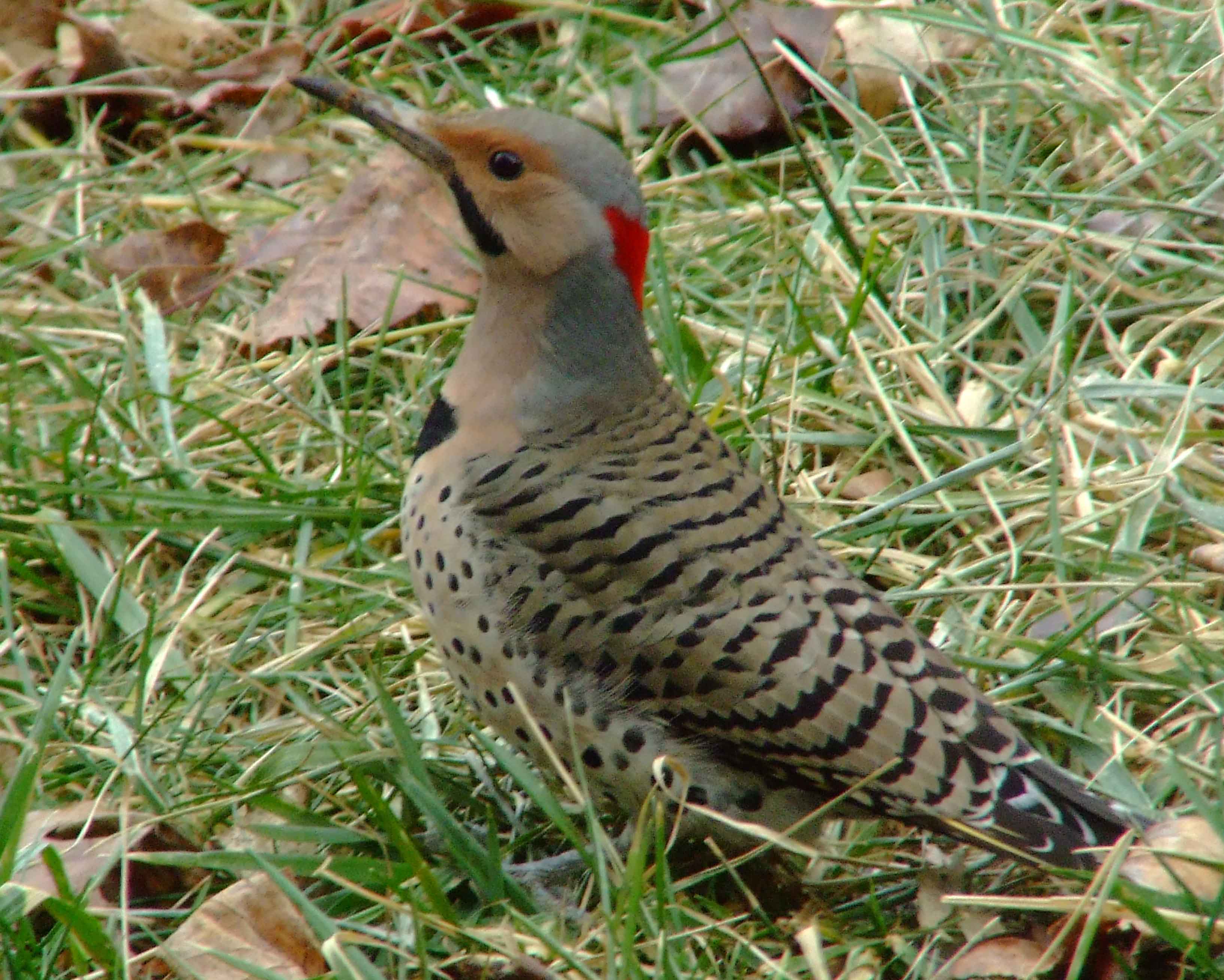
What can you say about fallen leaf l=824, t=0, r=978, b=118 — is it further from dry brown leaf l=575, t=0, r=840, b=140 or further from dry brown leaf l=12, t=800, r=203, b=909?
dry brown leaf l=12, t=800, r=203, b=909

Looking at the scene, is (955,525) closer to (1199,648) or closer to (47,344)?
(1199,648)

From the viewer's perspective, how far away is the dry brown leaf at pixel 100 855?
2.58m

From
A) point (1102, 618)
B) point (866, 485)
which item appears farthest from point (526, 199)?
point (1102, 618)

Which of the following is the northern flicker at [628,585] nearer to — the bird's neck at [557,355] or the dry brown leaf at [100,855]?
the bird's neck at [557,355]

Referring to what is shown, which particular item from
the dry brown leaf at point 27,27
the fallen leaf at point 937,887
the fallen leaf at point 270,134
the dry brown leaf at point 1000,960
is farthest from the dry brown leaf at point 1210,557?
the dry brown leaf at point 27,27

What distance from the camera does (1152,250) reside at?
3.81 meters

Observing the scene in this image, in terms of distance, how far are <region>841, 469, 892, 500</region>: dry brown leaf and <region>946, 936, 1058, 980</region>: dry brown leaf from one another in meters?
1.32

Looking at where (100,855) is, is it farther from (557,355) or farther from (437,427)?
(557,355)

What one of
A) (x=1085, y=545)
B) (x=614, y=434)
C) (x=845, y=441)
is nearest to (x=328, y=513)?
(x=614, y=434)

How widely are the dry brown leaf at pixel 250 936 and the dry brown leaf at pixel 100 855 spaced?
0.60 ft

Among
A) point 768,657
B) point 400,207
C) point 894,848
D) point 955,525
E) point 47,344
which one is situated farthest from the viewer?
point 400,207

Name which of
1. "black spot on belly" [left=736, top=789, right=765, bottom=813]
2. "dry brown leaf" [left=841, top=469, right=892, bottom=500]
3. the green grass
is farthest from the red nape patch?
"black spot on belly" [left=736, top=789, right=765, bottom=813]

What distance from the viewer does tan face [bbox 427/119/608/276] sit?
2885mm

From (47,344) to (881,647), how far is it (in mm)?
2313
